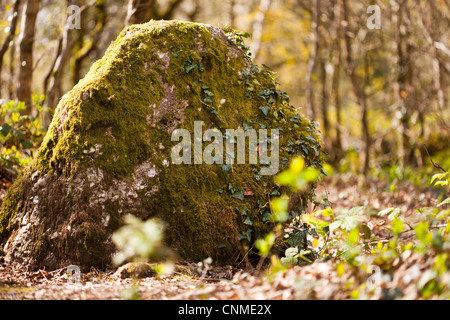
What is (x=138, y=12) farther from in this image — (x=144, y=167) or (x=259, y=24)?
(x=259, y=24)

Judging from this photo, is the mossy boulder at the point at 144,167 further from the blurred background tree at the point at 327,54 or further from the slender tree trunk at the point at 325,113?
the slender tree trunk at the point at 325,113

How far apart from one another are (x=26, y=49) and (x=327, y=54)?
1050cm

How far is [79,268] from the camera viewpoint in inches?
135

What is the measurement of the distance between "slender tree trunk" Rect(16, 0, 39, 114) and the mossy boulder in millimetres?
3826

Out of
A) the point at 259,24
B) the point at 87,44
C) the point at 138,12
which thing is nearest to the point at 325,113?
the point at 259,24

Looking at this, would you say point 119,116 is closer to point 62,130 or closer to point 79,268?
point 62,130

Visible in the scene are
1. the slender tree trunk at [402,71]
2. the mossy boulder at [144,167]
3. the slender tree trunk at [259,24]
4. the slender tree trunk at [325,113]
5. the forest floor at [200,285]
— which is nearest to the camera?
the forest floor at [200,285]

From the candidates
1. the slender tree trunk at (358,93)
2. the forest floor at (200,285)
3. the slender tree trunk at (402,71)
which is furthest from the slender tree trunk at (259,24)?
the forest floor at (200,285)

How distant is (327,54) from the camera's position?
14.1 m

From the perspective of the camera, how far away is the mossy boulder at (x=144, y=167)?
354 cm

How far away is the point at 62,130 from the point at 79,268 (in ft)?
4.52

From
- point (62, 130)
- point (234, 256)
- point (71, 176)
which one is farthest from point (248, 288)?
point (62, 130)

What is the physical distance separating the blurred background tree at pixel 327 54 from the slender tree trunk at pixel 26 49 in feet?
0.06
